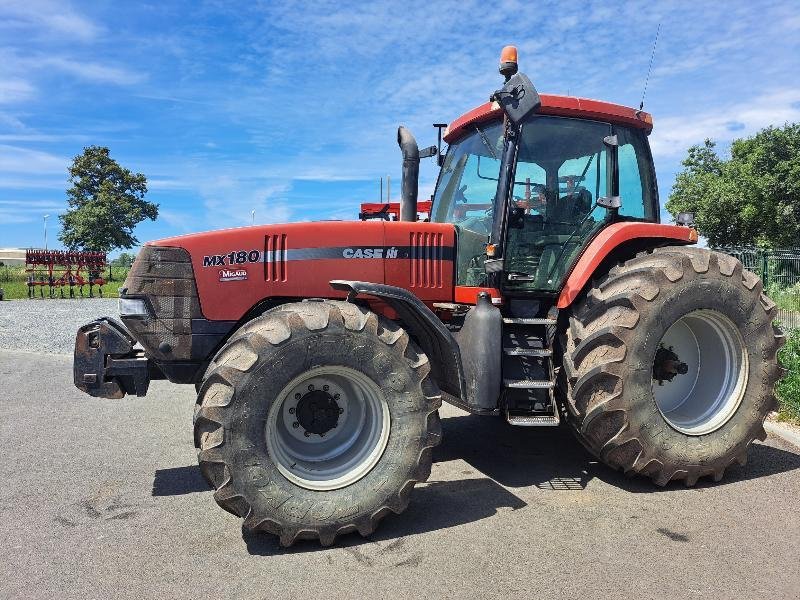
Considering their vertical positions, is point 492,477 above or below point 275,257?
below

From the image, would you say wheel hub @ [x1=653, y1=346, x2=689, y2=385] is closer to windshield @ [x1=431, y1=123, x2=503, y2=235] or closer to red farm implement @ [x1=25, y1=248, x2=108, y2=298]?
windshield @ [x1=431, y1=123, x2=503, y2=235]

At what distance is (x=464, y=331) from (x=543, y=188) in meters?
1.41

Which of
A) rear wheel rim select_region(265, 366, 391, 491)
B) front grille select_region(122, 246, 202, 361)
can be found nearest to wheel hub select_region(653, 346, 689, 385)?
rear wheel rim select_region(265, 366, 391, 491)

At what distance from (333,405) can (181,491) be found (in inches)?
59.7

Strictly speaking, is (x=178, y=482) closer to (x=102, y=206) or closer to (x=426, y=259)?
(x=426, y=259)

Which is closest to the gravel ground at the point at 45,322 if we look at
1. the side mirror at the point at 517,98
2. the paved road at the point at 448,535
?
the paved road at the point at 448,535

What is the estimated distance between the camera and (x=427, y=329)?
13.4 ft

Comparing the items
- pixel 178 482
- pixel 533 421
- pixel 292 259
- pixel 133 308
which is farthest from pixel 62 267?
pixel 533 421

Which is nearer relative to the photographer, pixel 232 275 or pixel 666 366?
pixel 232 275

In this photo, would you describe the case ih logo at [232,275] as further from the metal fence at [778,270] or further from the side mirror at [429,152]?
the metal fence at [778,270]

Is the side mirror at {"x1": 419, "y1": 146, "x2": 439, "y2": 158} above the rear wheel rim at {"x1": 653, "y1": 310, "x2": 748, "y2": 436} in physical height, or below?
above

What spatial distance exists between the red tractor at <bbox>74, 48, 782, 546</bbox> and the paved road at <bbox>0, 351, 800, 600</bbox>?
28cm

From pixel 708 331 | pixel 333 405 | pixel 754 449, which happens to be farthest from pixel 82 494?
pixel 754 449

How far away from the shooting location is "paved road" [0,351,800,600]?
308 cm
